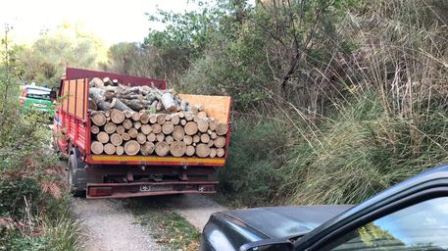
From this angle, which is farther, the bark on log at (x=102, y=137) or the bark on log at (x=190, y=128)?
the bark on log at (x=190, y=128)

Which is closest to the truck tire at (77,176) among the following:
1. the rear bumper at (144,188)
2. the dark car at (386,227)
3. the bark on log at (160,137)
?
the rear bumper at (144,188)

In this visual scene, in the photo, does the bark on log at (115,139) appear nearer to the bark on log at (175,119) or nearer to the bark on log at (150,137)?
the bark on log at (150,137)

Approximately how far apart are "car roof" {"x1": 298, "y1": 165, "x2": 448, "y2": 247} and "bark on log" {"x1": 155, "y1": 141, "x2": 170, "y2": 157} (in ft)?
19.6

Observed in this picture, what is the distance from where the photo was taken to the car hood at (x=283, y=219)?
8.84 feet

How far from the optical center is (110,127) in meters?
7.82

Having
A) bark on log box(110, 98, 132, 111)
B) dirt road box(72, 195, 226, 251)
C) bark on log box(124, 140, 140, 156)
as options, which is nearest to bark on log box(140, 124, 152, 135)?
bark on log box(124, 140, 140, 156)

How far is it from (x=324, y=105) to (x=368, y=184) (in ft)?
11.3

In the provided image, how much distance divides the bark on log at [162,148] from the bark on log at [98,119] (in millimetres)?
895

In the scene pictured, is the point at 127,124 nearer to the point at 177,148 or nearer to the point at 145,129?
the point at 145,129

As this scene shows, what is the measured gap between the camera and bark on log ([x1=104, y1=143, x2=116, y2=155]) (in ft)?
25.6

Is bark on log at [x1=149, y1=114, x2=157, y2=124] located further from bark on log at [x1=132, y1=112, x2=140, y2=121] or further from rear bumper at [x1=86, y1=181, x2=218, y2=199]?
rear bumper at [x1=86, y1=181, x2=218, y2=199]

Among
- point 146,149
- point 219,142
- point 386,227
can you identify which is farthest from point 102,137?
point 386,227

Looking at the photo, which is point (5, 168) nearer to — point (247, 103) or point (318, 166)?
point (318, 166)

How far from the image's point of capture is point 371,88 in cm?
779
